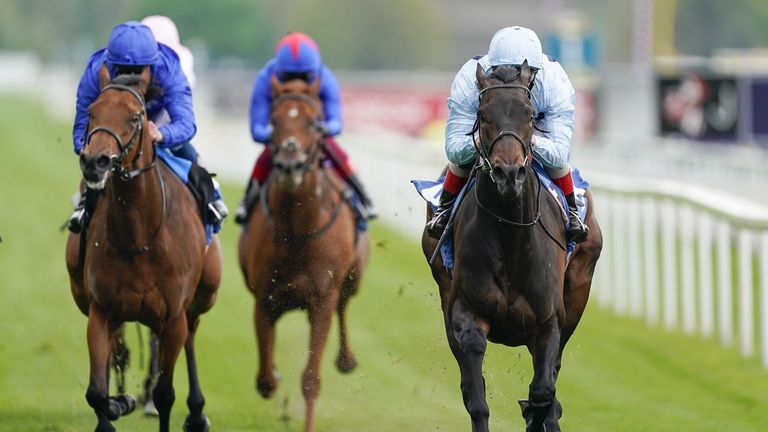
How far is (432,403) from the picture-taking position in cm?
898

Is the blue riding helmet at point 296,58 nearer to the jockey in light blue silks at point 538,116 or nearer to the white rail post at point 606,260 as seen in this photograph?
the jockey in light blue silks at point 538,116

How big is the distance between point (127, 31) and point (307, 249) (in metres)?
2.01

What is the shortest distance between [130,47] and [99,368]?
1.46 meters

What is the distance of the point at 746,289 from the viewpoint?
10609 mm

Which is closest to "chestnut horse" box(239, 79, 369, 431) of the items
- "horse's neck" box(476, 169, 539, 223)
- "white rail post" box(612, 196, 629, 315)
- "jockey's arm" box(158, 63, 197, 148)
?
"jockey's arm" box(158, 63, 197, 148)

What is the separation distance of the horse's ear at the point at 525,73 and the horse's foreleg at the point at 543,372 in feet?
3.30

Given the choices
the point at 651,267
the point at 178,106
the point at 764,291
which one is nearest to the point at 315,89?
the point at 178,106

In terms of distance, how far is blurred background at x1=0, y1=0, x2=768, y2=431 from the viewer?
9.17 metres

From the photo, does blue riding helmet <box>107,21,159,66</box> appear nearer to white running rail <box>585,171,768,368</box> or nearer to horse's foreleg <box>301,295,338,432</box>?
horse's foreleg <box>301,295,338,432</box>

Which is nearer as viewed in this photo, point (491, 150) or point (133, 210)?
point (491, 150)

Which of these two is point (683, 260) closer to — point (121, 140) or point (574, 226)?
point (574, 226)

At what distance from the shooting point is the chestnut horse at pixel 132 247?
679 cm

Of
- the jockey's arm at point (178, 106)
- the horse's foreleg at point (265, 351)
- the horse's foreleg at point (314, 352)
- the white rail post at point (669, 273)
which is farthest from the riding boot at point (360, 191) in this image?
the white rail post at point (669, 273)

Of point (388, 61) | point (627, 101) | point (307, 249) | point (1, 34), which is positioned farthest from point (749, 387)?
point (1, 34)
